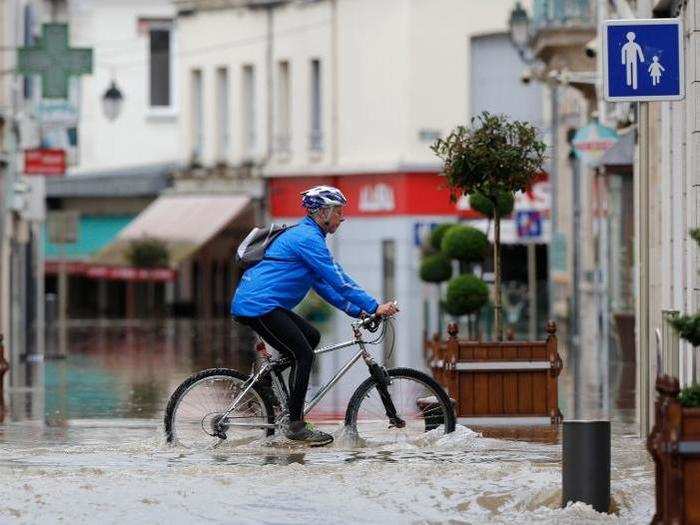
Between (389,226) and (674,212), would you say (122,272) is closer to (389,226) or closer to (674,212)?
(389,226)

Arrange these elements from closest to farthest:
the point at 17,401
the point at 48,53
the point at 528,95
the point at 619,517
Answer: the point at 619,517 < the point at 17,401 < the point at 48,53 < the point at 528,95

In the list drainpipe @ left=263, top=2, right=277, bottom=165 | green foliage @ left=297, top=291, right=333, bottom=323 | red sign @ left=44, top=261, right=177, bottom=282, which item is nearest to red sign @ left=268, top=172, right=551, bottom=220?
drainpipe @ left=263, top=2, right=277, bottom=165

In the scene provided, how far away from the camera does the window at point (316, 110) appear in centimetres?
5381

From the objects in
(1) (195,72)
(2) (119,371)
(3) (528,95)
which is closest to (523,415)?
(2) (119,371)

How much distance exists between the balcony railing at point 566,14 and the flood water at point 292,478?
815 inches

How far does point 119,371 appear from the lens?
29297 mm

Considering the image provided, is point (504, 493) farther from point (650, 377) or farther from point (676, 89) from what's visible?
point (650, 377)

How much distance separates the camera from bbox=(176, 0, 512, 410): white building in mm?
51125

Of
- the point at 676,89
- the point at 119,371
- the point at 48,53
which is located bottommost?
the point at 119,371

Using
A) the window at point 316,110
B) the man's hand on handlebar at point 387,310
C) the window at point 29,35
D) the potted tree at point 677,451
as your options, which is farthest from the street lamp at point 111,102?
the potted tree at point 677,451

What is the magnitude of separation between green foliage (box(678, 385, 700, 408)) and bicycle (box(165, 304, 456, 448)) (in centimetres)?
457

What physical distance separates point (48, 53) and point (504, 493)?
22.3 m

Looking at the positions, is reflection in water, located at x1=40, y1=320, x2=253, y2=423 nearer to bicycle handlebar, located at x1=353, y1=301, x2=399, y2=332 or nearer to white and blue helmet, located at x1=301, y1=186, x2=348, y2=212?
white and blue helmet, located at x1=301, y1=186, x2=348, y2=212

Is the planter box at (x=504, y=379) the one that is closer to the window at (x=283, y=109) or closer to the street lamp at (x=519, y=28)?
the street lamp at (x=519, y=28)
